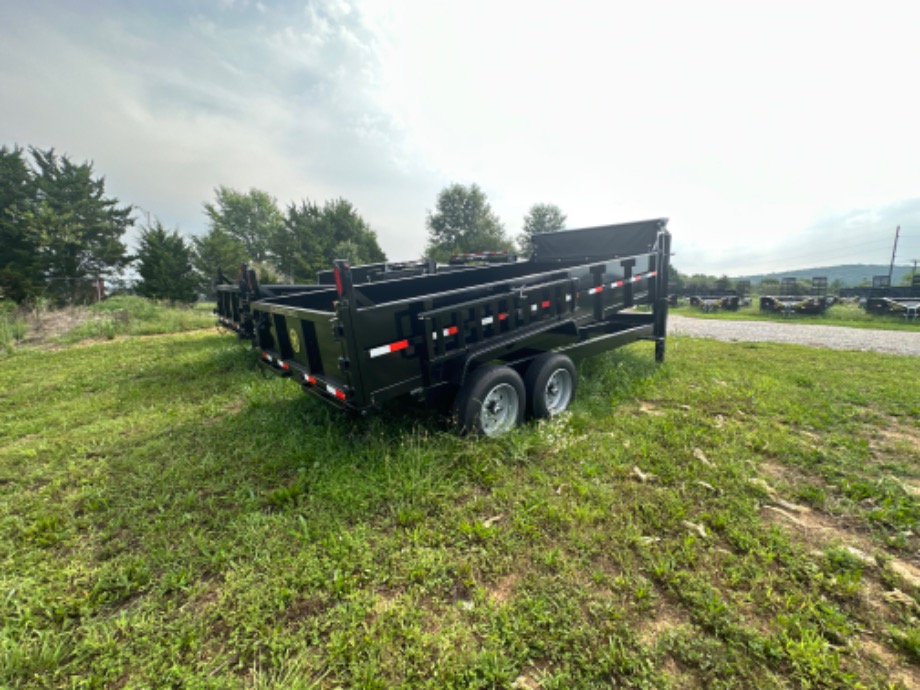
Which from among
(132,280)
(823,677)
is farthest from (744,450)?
(132,280)

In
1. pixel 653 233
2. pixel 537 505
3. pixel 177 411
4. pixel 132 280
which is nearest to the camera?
pixel 537 505

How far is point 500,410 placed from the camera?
380 cm

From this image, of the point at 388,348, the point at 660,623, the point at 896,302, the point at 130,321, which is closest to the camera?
the point at 660,623

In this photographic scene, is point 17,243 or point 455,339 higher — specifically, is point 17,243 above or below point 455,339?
above

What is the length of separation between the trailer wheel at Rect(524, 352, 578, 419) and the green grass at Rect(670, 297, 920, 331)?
1543cm

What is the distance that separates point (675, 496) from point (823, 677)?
1250 mm

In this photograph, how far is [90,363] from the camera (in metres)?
7.66

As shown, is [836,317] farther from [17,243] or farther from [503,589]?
[17,243]

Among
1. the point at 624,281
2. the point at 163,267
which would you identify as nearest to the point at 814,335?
the point at 624,281

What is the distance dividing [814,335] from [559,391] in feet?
39.3

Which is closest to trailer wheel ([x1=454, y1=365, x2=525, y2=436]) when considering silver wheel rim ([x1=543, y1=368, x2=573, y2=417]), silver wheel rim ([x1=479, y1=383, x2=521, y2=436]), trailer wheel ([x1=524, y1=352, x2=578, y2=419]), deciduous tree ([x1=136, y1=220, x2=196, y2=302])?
silver wheel rim ([x1=479, y1=383, x2=521, y2=436])

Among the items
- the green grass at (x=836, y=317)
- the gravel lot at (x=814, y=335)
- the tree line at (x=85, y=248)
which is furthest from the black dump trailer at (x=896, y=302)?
the tree line at (x=85, y=248)

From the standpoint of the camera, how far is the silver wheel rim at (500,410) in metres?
3.64

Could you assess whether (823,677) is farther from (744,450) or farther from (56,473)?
(56,473)
